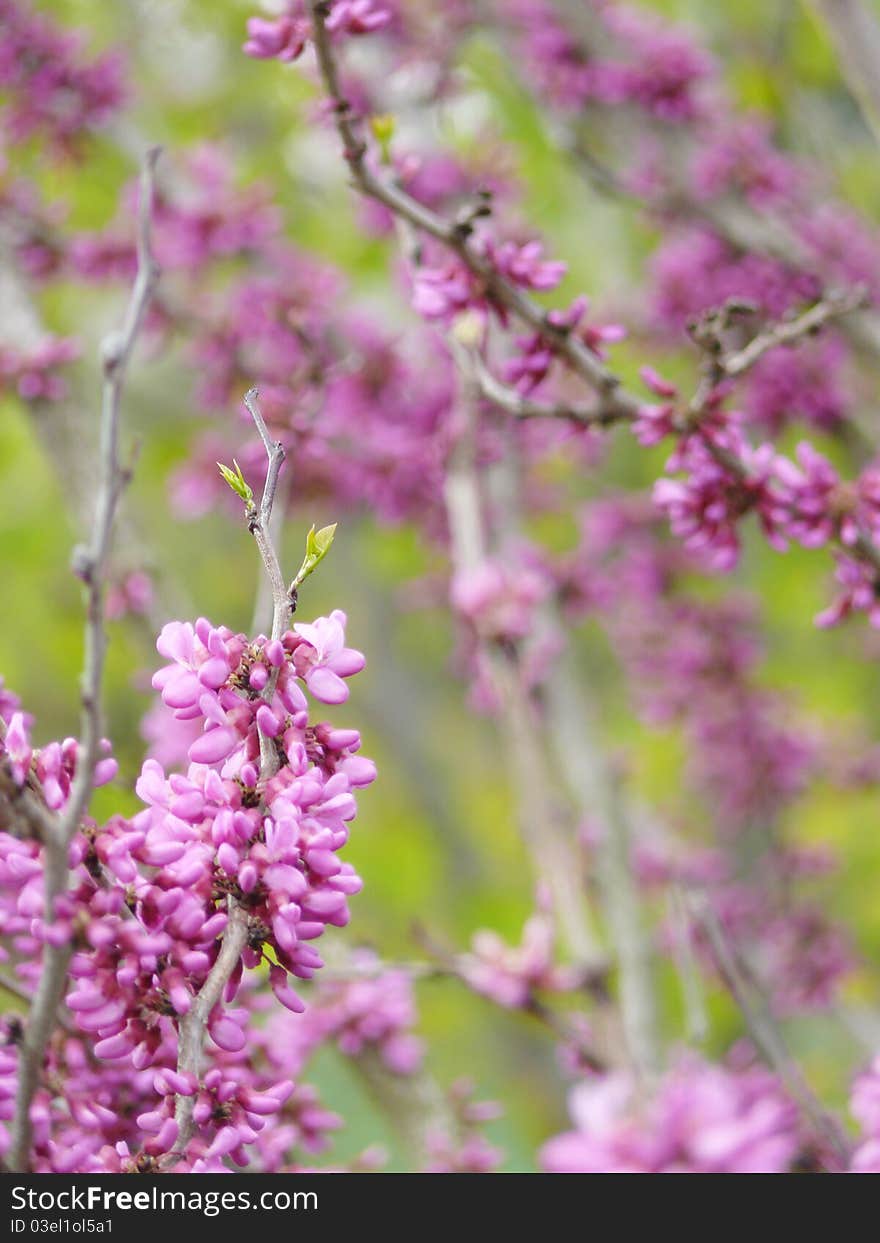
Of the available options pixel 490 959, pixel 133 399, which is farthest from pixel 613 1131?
pixel 133 399

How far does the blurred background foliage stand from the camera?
6973 millimetres

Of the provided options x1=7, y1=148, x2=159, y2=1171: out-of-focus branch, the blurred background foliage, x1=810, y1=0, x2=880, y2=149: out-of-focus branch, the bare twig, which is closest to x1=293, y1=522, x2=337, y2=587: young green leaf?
x1=7, y1=148, x2=159, y2=1171: out-of-focus branch

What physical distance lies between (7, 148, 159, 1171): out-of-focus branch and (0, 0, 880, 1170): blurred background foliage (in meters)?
3.61

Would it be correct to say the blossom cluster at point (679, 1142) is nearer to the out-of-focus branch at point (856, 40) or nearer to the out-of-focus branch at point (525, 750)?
the out-of-focus branch at point (525, 750)

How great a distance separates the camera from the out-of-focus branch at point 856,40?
348cm

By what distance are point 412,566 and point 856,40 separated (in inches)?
236

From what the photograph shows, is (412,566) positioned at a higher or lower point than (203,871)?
higher

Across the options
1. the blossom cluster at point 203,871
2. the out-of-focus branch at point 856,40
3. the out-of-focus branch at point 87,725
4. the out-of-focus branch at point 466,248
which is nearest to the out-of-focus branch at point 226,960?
the blossom cluster at point 203,871

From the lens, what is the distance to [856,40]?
11.5 ft

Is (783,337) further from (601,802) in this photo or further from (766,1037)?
(601,802)

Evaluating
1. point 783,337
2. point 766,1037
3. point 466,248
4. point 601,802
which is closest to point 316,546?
point 466,248

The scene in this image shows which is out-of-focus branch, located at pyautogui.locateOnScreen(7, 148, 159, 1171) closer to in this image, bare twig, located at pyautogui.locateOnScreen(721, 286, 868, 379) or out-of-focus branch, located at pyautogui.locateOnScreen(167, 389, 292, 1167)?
out-of-focus branch, located at pyautogui.locateOnScreen(167, 389, 292, 1167)

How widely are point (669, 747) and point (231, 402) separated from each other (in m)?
6.09
